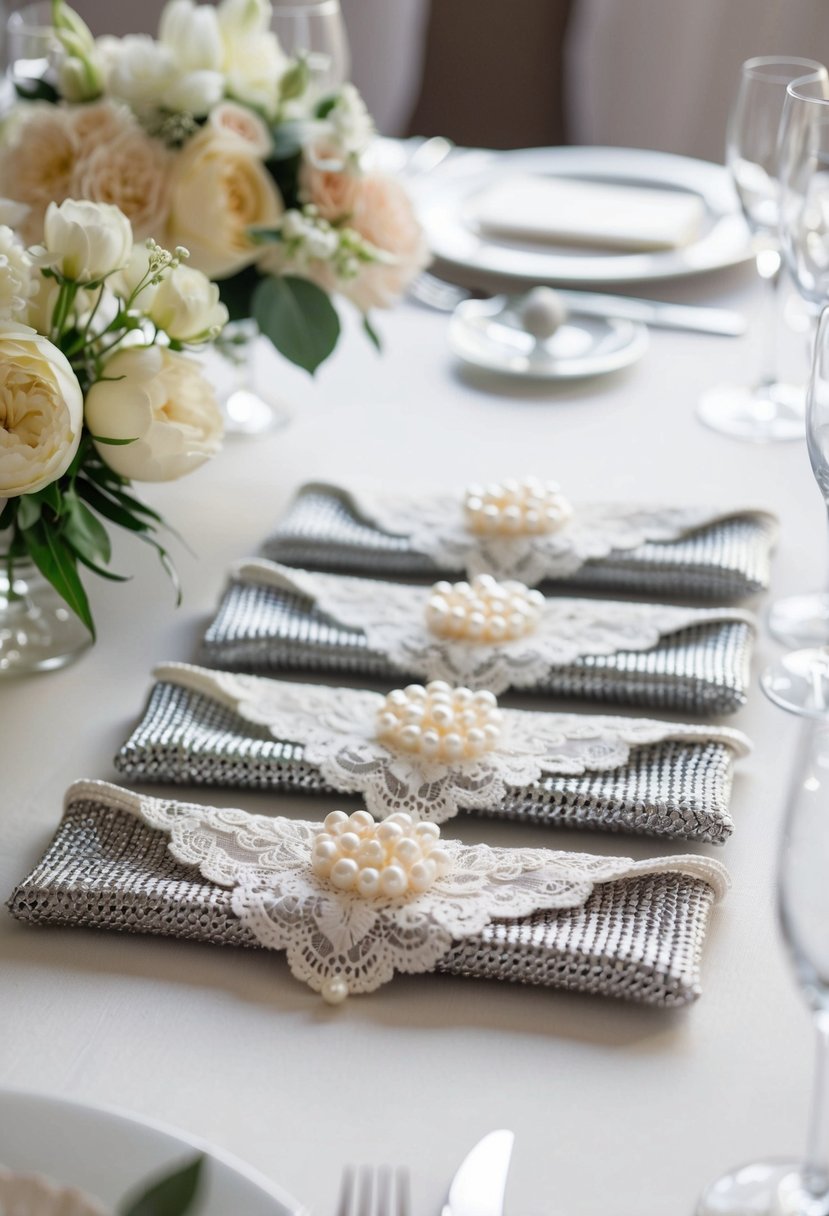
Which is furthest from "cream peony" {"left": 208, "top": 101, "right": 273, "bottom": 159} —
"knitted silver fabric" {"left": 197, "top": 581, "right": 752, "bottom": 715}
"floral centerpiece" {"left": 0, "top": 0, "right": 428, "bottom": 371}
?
"knitted silver fabric" {"left": 197, "top": 581, "right": 752, "bottom": 715}

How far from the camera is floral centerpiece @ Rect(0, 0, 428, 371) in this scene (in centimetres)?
110

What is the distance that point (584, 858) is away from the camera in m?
0.69

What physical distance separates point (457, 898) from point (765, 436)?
0.70 m

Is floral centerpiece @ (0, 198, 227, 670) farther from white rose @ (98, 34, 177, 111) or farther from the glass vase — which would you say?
white rose @ (98, 34, 177, 111)

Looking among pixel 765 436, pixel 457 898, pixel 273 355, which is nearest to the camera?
pixel 457 898

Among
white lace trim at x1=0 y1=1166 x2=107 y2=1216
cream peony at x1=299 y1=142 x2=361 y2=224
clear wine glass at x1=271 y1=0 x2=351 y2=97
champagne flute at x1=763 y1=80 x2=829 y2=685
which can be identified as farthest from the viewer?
clear wine glass at x1=271 y1=0 x2=351 y2=97

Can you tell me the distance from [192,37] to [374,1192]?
0.90 m

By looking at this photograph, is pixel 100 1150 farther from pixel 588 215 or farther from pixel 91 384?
pixel 588 215

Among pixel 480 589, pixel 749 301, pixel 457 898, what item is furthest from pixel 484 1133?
pixel 749 301

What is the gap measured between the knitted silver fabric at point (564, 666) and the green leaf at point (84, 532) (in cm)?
9

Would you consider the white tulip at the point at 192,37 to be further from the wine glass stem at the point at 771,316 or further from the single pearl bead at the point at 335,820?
the single pearl bead at the point at 335,820

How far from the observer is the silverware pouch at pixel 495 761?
0.73m

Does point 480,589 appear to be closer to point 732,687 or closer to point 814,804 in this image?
point 732,687

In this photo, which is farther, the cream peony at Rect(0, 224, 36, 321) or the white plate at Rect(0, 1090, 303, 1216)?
the cream peony at Rect(0, 224, 36, 321)
